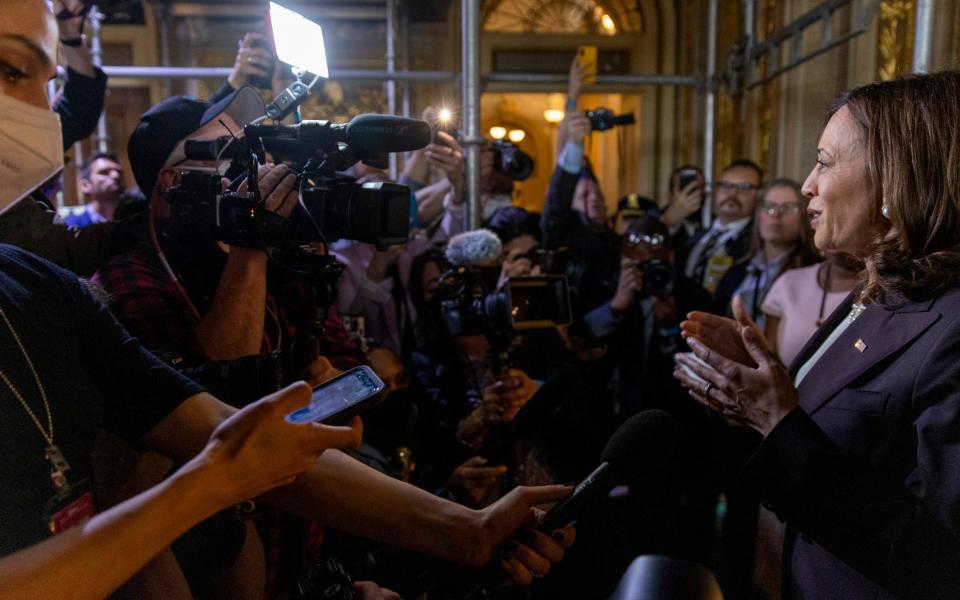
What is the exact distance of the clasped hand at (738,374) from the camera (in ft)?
3.92

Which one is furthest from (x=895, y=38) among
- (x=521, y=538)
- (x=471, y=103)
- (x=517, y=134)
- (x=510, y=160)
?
(x=517, y=134)

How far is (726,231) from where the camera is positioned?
317cm

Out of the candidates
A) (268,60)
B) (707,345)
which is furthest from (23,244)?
(707,345)

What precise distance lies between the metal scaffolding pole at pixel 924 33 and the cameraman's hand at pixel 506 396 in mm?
1371

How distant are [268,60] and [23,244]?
2.48 ft

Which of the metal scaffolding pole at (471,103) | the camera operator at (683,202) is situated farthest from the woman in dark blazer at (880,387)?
the camera operator at (683,202)

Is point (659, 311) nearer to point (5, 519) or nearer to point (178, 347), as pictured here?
point (178, 347)

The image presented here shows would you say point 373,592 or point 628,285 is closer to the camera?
point 373,592

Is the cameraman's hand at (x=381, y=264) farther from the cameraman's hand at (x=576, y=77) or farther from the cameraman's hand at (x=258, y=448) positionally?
the cameraman's hand at (x=258, y=448)

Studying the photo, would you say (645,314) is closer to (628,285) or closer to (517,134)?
(628,285)

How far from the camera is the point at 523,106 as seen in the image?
409 inches

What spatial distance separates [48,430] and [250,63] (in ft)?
3.97

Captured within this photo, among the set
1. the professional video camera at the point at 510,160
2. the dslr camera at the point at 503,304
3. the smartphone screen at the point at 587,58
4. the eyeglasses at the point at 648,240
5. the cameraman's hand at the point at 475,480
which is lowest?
the cameraman's hand at the point at 475,480

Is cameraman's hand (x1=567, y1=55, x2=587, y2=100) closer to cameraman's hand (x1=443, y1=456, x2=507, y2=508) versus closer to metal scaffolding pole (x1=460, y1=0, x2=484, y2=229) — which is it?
metal scaffolding pole (x1=460, y1=0, x2=484, y2=229)
